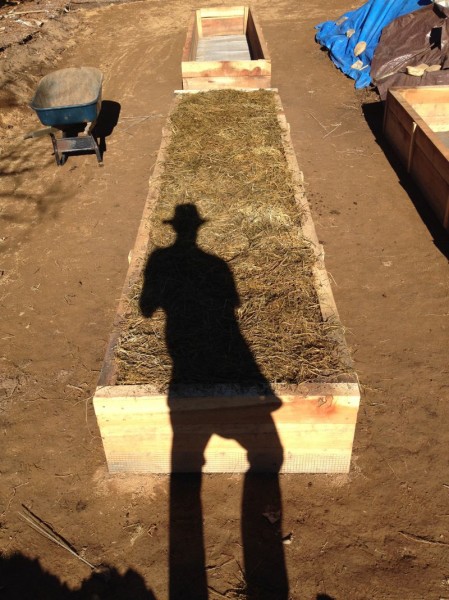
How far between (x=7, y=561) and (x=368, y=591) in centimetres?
249

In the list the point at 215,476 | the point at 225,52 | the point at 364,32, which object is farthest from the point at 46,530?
the point at 364,32

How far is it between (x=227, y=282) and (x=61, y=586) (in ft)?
8.84

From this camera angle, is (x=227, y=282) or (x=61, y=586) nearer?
(x=61, y=586)

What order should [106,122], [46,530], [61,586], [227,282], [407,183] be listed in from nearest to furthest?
[61,586], [46,530], [227,282], [407,183], [106,122]

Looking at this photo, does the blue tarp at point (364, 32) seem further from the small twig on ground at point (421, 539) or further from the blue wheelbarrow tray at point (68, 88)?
the small twig on ground at point (421, 539)

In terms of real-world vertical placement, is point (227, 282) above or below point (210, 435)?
above

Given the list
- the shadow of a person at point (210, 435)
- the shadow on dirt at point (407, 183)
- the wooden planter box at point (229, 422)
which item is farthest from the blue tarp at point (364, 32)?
the wooden planter box at point (229, 422)

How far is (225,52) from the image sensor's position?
11703mm

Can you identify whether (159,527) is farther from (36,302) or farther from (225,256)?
(36,302)

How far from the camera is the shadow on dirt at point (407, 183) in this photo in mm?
6988

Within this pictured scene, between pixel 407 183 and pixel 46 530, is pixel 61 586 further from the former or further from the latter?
pixel 407 183

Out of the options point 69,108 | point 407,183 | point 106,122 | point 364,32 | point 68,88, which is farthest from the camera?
point 364,32

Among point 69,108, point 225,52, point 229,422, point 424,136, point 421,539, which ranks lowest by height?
point 421,539

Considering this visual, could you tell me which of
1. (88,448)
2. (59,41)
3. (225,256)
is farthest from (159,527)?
(59,41)
